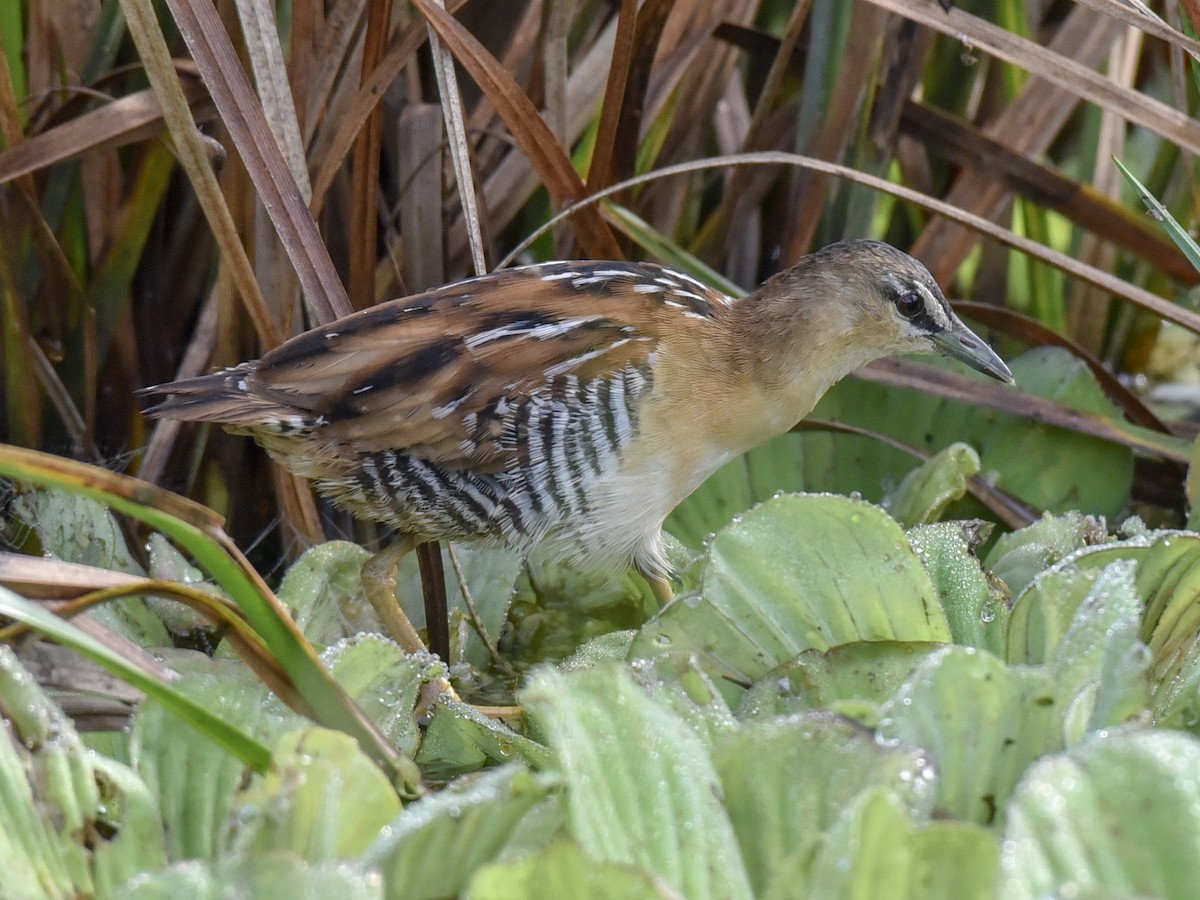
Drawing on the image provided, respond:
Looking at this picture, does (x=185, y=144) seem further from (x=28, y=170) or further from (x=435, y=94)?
(x=435, y=94)

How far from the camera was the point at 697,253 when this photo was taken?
2723mm

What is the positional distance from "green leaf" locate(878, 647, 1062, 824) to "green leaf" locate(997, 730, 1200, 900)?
192 mm

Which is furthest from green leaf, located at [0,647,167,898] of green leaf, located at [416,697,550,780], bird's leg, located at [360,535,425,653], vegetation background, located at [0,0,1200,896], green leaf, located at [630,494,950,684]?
bird's leg, located at [360,535,425,653]

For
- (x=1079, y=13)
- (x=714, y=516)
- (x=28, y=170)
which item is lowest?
(x=714, y=516)

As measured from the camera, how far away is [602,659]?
1.64 m

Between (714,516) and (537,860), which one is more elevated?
(537,860)

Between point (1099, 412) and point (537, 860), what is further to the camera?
point (1099, 412)

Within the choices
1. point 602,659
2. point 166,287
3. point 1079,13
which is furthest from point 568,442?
point 1079,13

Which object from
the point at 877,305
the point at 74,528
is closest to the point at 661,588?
the point at 877,305

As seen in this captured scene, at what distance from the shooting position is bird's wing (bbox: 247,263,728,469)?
6.20 feet

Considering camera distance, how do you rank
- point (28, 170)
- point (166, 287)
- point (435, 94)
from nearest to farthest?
point (28, 170) < point (166, 287) < point (435, 94)

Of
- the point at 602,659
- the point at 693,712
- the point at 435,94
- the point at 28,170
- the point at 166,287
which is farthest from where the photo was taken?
the point at 435,94

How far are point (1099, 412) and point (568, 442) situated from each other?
933 millimetres

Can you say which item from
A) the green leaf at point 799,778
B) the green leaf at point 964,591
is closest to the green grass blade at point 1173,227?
the green leaf at point 964,591
